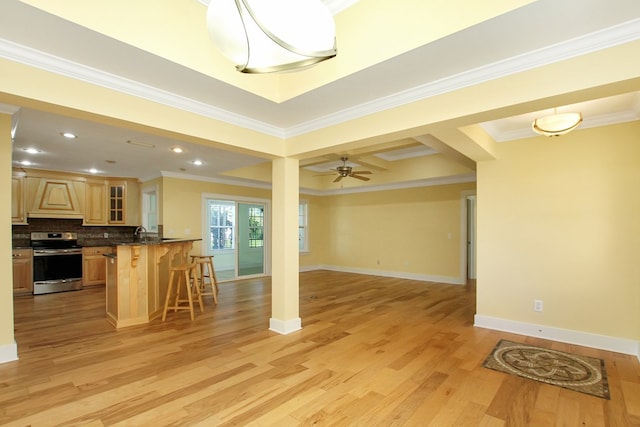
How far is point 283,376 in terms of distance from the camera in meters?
2.69

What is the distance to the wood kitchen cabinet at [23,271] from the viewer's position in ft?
18.4

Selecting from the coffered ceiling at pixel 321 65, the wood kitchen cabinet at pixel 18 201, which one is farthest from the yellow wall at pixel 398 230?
the wood kitchen cabinet at pixel 18 201

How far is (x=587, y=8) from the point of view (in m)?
1.61

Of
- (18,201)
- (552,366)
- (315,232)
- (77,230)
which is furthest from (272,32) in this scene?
(315,232)

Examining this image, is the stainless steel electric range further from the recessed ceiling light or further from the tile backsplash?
the recessed ceiling light

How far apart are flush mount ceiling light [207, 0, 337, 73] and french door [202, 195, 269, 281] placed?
6.09 meters

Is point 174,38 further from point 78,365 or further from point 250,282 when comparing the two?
point 250,282

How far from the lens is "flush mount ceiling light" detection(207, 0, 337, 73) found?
1.20 metres

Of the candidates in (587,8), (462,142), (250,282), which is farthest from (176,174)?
(587,8)

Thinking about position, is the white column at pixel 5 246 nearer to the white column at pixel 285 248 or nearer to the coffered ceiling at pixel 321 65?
the coffered ceiling at pixel 321 65

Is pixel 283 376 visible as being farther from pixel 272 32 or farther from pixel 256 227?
pixel 256 227

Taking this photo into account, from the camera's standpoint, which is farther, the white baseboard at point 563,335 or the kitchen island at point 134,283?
the kitchen island at point 134,283

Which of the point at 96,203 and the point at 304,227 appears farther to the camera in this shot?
the point at 304,227

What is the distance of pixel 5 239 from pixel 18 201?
401 centimetres
